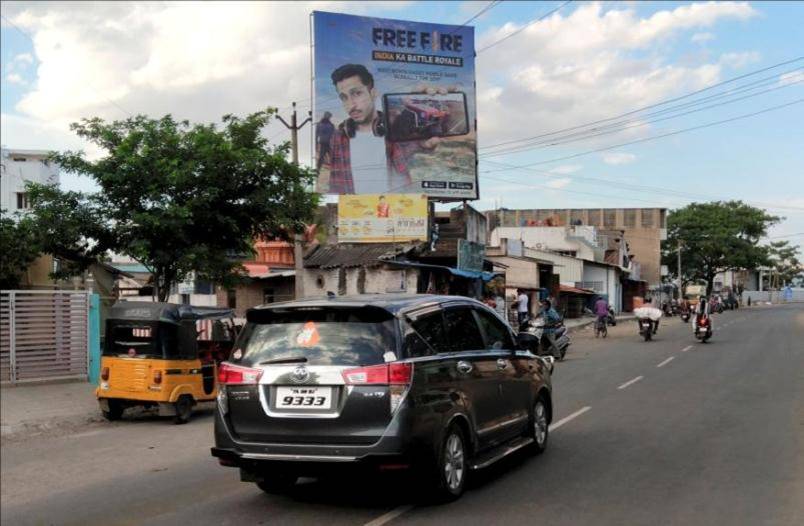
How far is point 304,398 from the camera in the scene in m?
5.99

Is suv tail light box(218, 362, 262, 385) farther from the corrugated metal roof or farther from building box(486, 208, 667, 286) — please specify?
building box(486, 208, 667, 286)

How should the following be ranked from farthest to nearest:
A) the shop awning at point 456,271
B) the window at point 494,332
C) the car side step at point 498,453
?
the shop awning at point 456,271 < the window at point 494,332 < the car side step at point 498,453

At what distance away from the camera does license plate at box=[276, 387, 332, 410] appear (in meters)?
5.95

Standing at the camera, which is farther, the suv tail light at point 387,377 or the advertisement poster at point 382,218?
the advertisement poster at point 382,218

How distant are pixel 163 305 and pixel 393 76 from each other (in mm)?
23216

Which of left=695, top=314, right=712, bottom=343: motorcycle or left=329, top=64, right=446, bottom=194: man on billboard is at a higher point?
left=329, top=64, right=446, bottom=194: man on billboard

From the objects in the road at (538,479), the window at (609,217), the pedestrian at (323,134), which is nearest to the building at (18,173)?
the pedestrian at (323,134)

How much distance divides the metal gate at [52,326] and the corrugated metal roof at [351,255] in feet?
44.6

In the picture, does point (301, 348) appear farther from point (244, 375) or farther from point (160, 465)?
point (160, 465)

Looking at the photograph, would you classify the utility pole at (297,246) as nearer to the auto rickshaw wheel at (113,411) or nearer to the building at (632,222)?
the auto rickshaw wheel at (113,411)

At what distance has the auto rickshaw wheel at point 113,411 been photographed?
11.8 m

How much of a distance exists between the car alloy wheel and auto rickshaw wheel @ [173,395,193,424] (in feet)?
21.1

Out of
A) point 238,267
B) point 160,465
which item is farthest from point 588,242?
point 160,465

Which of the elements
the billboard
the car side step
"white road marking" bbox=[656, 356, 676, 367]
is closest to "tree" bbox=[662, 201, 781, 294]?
the billboard
